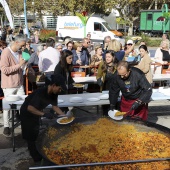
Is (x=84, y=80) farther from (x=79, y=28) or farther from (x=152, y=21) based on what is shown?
(x=152, y=21)

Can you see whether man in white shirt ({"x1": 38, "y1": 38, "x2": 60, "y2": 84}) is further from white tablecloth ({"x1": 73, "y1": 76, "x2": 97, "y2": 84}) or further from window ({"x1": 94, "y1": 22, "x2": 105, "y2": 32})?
window ({"x1": 94, "y1": 22, "x2": 105, "y2": 32})

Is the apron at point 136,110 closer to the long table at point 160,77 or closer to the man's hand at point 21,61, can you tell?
the man's hand at point 21,61

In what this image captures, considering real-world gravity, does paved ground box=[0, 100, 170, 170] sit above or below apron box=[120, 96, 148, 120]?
below

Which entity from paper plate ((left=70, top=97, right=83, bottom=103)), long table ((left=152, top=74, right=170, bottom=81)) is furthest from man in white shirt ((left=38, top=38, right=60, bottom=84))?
long table ((left=152, top=74, right=170, bottom=81))

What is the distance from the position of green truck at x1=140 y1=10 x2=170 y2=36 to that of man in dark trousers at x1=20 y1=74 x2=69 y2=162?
104 feet

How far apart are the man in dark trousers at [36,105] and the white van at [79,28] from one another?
72.6 ft

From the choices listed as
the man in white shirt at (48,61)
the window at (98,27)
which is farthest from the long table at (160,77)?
the window at (98,27)

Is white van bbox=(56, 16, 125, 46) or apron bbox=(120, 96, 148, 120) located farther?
white van bbox=(56, 16, 125, 46)

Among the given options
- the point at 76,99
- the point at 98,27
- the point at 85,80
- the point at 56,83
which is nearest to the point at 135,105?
the point at 76,99

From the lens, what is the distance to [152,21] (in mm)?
34812

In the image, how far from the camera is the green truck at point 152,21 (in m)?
34.2

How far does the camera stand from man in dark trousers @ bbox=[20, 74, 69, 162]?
3844 millimetres

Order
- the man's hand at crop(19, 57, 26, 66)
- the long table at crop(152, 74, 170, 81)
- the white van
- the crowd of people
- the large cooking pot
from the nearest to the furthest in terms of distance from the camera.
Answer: the large cooking pot
the crowd of people
the man's hand at crop(19, 57, 26, 66)
the long table at crop(152, 74, 170, 81)
the white van

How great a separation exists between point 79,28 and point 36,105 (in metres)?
23.7
